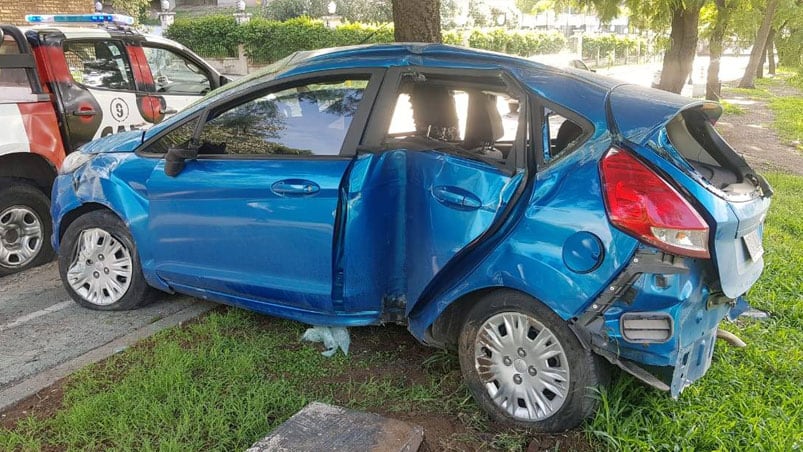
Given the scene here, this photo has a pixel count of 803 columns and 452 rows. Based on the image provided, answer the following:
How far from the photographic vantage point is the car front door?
343 cm

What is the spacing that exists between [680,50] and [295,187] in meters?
10.1

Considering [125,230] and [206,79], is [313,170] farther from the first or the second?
[206,79]

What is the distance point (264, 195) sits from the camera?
3.54m

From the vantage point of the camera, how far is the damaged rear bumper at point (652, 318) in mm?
2570

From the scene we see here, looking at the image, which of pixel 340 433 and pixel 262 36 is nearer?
pixel 340 433

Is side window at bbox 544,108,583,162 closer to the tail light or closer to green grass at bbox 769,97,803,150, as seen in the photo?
the tail light

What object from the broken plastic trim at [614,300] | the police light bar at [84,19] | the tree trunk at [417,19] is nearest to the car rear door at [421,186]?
the broken plastic trim at [614,300]

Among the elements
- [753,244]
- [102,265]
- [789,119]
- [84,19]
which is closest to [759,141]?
[789,119]

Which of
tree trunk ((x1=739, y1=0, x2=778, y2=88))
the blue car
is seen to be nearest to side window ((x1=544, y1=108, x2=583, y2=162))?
the blue car

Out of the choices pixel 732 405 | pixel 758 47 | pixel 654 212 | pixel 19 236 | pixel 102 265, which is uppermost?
pixel 654 212

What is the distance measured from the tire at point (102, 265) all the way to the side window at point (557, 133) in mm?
2727

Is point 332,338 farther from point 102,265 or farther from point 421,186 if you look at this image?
point 102,265

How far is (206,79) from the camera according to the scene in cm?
726

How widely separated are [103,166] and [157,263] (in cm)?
77
